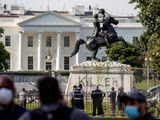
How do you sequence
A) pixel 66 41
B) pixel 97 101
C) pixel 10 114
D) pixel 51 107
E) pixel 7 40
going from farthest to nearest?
pixel 66 41 → pixel 7 40 → pixel 97 101 → pixel 10 114 → pixel 51 107

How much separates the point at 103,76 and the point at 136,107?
31200 mm

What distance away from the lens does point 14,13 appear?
120500mm

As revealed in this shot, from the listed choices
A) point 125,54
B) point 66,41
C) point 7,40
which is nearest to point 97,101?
point 125,54

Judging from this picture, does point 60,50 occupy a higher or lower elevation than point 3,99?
lower

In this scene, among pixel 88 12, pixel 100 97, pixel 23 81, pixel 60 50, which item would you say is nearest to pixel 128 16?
pixel 88 12

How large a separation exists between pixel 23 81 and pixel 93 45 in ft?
92.8

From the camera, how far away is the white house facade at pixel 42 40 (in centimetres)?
10906

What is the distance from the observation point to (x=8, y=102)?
787cm

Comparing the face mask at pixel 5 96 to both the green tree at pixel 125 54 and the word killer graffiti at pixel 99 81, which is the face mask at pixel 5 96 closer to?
the word killer graffiti at pixel 99 81

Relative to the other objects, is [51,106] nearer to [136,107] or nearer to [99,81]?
[136,107]

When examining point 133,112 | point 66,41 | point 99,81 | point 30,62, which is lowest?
point 30,62

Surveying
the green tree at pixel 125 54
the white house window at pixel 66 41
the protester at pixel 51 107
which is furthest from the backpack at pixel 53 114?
the white house window at pixel 66 41

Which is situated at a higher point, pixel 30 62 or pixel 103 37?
pixel 103 37

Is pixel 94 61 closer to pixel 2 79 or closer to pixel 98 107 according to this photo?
pixel 98 107
